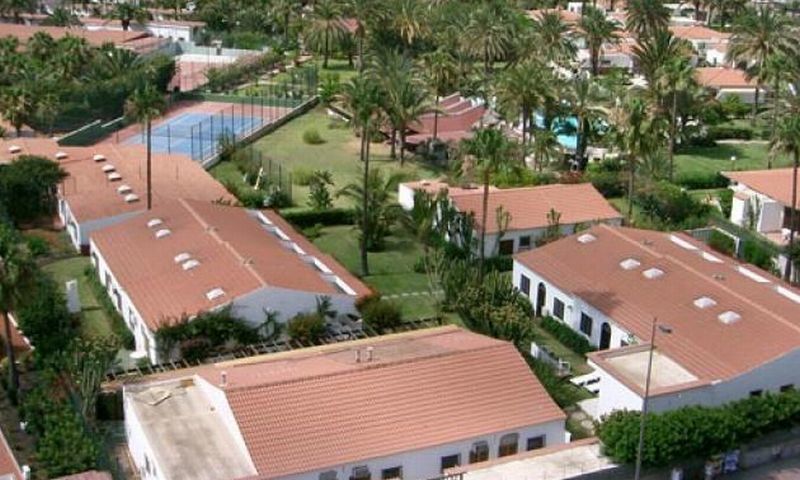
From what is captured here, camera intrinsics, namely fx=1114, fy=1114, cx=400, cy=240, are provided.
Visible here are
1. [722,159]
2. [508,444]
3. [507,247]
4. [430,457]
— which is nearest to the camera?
[430,457]

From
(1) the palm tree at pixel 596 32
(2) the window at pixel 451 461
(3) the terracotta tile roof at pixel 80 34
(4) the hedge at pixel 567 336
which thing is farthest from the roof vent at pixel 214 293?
(1) the palm tree at pixel 596 32

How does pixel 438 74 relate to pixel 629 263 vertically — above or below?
above

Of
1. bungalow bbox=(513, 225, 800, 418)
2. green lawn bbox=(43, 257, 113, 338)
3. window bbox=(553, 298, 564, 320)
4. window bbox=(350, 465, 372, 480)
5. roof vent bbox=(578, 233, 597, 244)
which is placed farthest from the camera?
roof vent bbox=(578, 233, 597, 244)

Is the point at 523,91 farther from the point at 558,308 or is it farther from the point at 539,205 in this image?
the point at 558,308

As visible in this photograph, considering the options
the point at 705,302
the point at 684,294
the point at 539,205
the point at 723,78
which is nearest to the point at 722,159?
the point at 723,78

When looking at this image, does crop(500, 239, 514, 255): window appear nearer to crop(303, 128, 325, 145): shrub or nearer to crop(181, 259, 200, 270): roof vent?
→ crop(181, 259, 200, 270): roof vent

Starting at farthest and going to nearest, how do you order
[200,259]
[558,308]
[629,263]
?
1. [558,308]
2. [629,263]
3. [200,259]

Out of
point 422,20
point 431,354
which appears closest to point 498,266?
point 431,354

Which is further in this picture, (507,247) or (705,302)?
(507,247)

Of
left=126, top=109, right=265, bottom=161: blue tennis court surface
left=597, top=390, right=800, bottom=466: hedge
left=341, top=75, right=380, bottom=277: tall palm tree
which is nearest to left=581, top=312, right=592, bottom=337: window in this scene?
left=597, top=390, right=800, bottom=466: hedge
